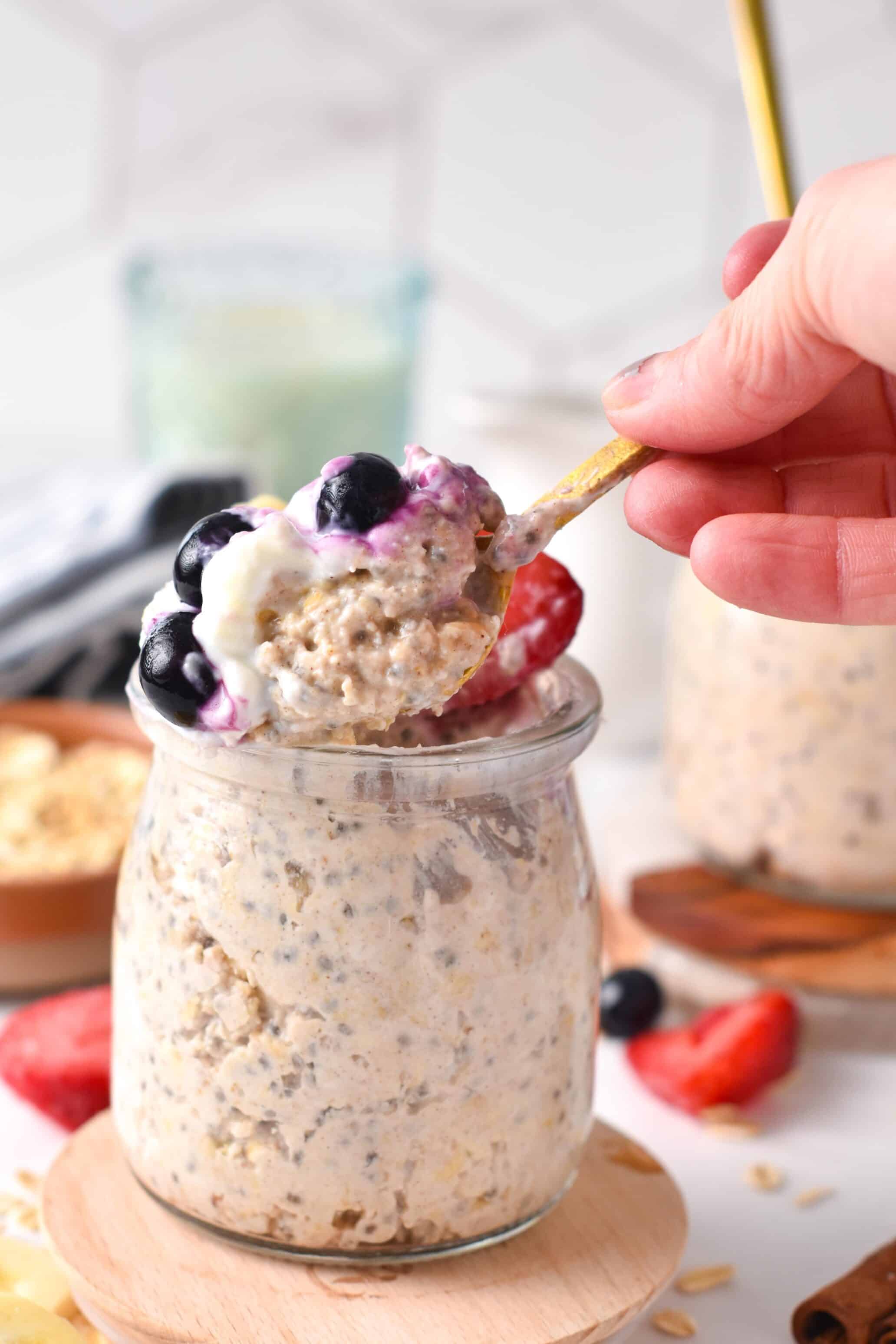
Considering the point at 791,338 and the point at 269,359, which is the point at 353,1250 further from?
the point at 269,359

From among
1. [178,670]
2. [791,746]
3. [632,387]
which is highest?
[632,387]

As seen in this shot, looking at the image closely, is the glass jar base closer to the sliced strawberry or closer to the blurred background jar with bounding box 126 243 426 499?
the sliced strawberry

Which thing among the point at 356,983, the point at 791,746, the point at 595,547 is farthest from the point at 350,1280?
the point at 595,547

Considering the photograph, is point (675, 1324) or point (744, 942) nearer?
point (675, 1324)

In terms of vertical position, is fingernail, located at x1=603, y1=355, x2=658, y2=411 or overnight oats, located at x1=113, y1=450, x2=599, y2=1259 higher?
fingernail, located at x1=603, y1=355, x2=658, y2=411

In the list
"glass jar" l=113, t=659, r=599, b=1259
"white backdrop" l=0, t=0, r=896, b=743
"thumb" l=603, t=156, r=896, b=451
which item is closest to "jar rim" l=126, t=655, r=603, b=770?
"glass jar" l=113, t=659, r=599, b=1259

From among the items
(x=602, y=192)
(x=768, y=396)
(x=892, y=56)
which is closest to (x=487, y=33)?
(x=602, y=192)

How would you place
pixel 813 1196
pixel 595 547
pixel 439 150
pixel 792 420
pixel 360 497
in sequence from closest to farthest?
pixel 360 497 < pixel 792 420 < pixel 813 1196 < pixel 595 547 < pixel 439 150
